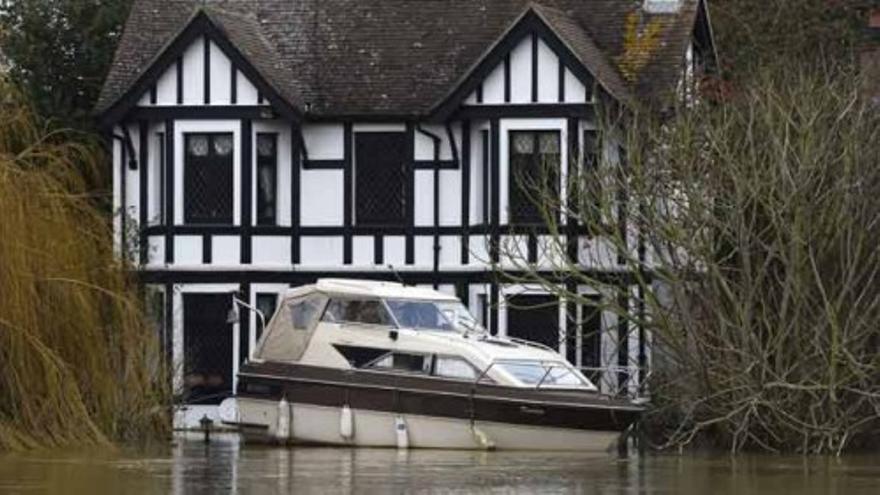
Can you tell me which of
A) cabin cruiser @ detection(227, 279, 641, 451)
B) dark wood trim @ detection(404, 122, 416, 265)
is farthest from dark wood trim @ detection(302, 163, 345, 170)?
cabin cruiser @ detection(227, 279, 641, 451)

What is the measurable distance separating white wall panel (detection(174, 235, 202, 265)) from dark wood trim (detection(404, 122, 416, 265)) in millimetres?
3944

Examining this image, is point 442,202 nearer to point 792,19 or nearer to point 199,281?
point 199,281

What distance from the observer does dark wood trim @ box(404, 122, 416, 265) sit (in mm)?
40312

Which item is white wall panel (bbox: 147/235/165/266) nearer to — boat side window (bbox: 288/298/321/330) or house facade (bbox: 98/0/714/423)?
house facade (bbox: 98/0/714/423)

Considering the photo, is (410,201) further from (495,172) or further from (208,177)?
(208,177)

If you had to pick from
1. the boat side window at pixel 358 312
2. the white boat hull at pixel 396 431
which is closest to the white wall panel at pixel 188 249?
the white boat hull at pixel 396 431

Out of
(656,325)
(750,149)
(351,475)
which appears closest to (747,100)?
(750,149)

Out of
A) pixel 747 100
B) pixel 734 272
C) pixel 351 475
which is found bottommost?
pixel 351 475

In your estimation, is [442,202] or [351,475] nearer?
[351,475]

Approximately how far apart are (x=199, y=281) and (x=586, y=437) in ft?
36.5

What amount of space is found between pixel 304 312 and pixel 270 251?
6.38 metres

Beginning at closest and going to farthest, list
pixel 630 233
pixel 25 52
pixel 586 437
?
1. pixel 586 437
2. pixel 630 233
3. pixel 25 52

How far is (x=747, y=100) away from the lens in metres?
33.8

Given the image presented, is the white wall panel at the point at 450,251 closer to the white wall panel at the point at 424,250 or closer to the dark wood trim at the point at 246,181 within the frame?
the white wall panel at the point at 424,250
